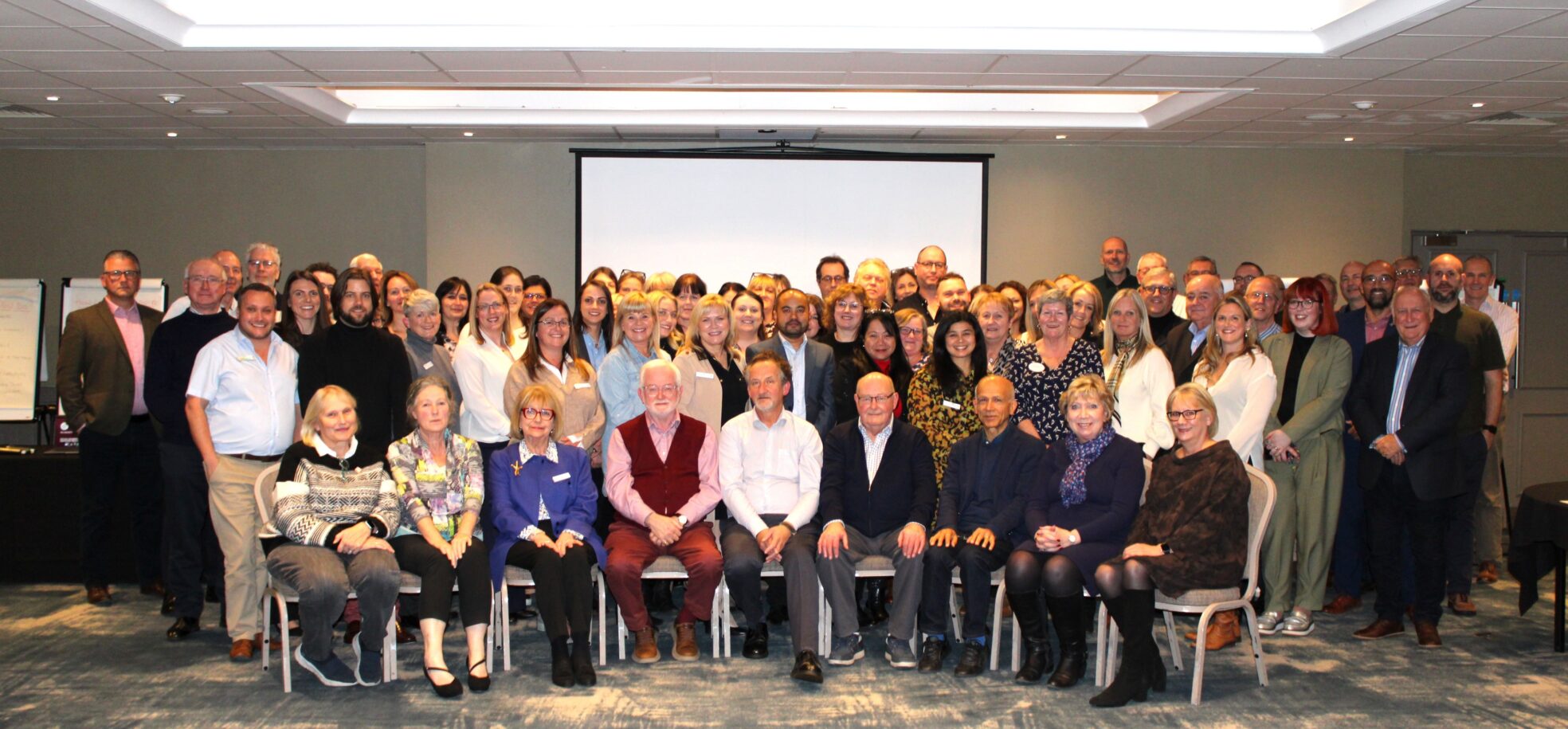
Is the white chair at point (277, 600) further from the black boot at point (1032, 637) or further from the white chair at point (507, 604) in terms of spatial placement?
the black boot at point (1032, 637)

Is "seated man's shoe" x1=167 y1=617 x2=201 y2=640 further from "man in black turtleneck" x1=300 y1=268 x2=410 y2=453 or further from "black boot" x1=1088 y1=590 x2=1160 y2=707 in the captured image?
"black boot" x1=1088 y1=590 x2=1160 y2=707

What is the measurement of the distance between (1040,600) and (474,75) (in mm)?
4301

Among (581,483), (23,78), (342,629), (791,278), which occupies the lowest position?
(342,629)

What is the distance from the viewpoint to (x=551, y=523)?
4.51m

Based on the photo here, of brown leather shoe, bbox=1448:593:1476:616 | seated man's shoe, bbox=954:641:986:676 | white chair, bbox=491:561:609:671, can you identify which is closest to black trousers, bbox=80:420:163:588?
white chair, bbox=491:561:609:671

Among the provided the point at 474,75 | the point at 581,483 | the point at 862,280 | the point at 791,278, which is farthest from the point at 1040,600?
the point at 791,278

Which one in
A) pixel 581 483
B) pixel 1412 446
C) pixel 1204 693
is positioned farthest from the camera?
pixel 1412 446

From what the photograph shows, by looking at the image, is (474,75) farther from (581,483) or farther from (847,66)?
(581,483)

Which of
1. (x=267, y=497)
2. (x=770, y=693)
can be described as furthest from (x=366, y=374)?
(x=770, y=693)

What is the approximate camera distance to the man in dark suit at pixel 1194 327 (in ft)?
17.2

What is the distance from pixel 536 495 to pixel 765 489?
930 millimetres

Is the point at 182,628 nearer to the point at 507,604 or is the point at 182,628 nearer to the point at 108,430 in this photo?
the point at 108,430

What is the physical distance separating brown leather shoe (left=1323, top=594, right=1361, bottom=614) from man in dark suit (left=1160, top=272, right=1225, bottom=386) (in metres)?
1.24

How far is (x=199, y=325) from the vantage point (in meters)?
4.87
